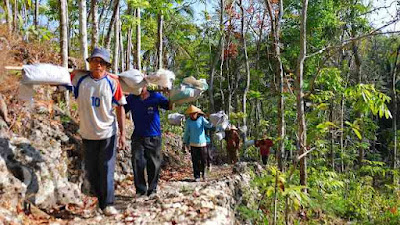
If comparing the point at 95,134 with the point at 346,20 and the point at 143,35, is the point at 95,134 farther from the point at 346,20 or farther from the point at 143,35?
the point at 143,35

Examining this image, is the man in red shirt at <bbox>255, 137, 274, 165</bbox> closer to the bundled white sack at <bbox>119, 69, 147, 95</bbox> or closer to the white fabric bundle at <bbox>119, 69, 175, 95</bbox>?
the white fabric bundle at <bbox>119, 69, 175, 95</bbox>

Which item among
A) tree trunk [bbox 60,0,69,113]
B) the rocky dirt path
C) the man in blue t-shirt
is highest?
tree trunk [bbox 60,0,69,113]

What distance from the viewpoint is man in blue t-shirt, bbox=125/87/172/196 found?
5488mm

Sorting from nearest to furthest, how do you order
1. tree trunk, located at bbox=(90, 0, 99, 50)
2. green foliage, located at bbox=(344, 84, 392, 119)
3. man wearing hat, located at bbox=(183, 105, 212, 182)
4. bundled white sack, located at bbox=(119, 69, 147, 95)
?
green foliage, located at bbox=(344, 84, 392, 119), bundled white sack, located at bbox=(119, 69, 147, 95), man wearing hat, located at bbox=(183, 105, 212, 182), tree trunk, located at bbox=(90, 0, 99, 50)

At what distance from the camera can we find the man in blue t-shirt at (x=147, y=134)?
5.49 meters

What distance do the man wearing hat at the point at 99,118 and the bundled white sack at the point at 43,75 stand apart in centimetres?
22

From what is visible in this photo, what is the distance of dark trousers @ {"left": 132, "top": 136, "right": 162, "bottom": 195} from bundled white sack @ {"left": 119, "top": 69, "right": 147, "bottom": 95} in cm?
89

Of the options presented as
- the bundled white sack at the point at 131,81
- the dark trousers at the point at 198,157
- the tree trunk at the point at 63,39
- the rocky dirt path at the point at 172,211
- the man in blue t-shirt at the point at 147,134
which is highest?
the tree trunk at the point at 63,39

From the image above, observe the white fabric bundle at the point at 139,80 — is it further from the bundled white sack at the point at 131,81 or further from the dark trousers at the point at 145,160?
the dark trousers at the point at 145,160

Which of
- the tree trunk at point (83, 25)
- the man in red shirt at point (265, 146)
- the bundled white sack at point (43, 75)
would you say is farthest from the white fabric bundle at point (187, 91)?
the man in red shirt at point (265, 146)

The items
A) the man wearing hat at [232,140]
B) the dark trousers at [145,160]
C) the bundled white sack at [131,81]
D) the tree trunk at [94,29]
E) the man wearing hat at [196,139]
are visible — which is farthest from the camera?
the man wearing hat at [232,140]

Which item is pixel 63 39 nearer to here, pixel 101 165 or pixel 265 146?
pixel 101 165

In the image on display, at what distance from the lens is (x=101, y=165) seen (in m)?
4.46

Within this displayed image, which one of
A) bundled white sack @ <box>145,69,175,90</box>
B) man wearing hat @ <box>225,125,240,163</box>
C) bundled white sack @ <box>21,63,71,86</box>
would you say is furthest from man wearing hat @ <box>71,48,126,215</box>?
man wearing hat @ <box>225,125,240,163</box>
